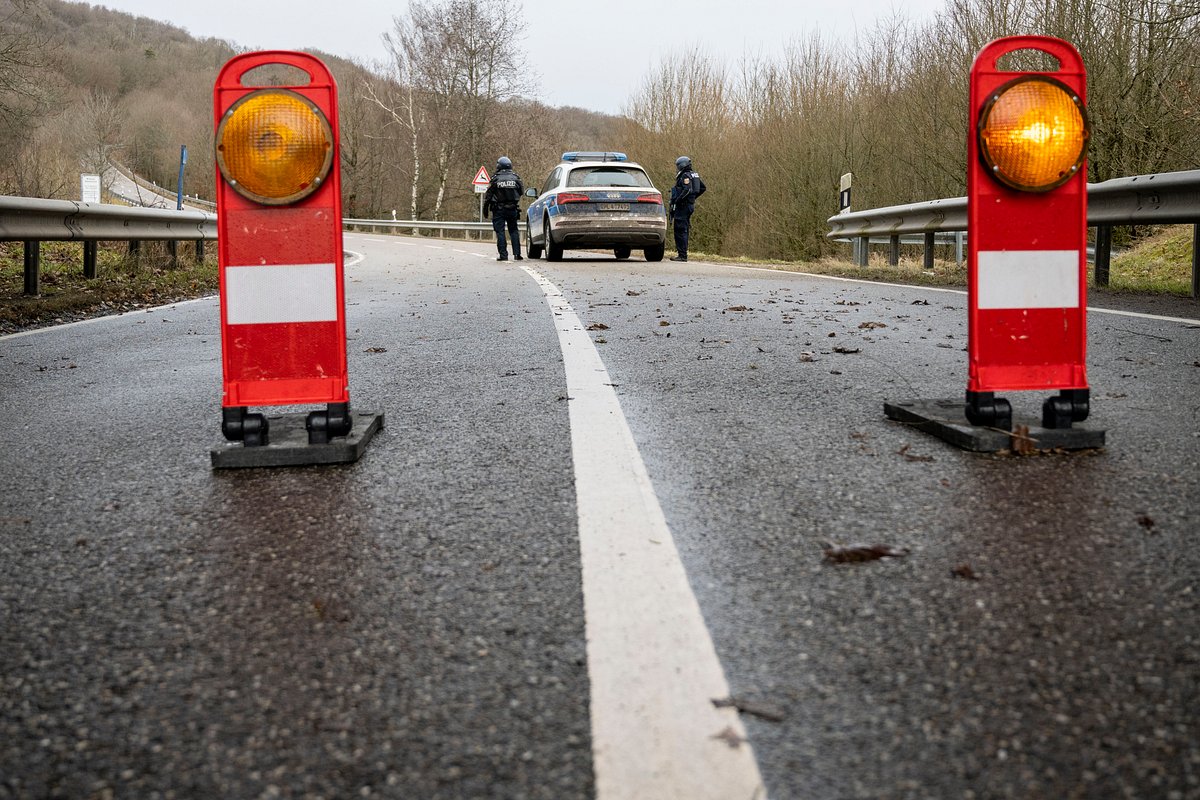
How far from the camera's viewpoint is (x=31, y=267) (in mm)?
10820

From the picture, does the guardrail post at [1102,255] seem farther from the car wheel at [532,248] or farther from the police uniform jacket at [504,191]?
the car wheel at [532,248]

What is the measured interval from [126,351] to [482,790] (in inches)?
237

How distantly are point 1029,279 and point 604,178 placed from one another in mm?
16196

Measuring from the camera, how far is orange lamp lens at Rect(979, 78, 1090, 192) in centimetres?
361

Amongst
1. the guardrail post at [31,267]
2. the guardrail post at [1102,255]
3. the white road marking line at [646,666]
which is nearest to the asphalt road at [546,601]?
the white road marking line at [646,666]

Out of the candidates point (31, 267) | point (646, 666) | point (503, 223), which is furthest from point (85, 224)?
point (646, 666)

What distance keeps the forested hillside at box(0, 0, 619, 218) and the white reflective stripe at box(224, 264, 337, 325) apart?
1127cm

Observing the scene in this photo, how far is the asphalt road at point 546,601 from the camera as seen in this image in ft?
5.26

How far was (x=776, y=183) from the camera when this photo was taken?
31.0 m

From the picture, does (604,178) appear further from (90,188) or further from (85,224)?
(90,188)

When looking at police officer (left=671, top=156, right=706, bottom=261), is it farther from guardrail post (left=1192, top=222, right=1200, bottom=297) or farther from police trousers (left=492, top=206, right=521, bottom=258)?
guardrail post (left=1192, top=222, right=1200, bottom=297)

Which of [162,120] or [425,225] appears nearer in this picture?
[425,225]

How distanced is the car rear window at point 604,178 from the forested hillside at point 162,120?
219 inches

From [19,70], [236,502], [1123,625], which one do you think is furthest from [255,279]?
[19,70]
